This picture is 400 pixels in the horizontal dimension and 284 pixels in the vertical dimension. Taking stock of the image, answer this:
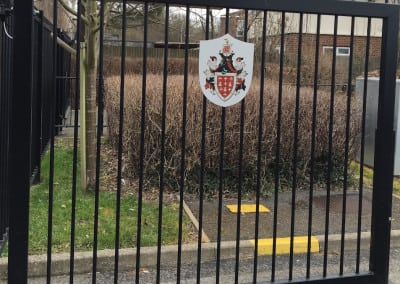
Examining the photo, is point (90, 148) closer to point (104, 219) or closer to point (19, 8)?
point (104, 219)

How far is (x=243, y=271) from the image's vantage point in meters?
4.33

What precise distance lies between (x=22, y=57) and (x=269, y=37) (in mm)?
8779

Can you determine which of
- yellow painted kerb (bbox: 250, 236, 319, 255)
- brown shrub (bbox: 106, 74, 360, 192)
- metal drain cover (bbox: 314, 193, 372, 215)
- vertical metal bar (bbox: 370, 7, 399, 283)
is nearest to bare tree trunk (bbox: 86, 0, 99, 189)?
brown shrub (bbox: 106, 74, 360, 192)

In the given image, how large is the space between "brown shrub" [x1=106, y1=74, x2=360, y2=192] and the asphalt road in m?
1.86

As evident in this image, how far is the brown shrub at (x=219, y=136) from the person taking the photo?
242 inches

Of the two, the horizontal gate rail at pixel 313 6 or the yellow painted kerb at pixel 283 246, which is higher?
the horizontal gate rail at pixel 313 6

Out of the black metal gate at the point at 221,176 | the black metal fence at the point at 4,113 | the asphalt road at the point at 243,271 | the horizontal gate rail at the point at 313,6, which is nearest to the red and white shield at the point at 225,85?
the black metal gate at the point at 221,176

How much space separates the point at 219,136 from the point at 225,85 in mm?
2761

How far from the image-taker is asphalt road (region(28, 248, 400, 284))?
4.08 metres

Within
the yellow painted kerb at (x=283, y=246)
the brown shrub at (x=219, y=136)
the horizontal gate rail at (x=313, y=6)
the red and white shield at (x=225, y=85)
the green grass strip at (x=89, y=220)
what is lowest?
the yellow painted kerb at (x=283, y=246)

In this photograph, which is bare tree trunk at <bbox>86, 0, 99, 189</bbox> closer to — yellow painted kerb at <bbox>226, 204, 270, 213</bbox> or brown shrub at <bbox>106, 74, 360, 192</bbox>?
brown shrub at <bbox>106, 74, 360, 192</bbox>

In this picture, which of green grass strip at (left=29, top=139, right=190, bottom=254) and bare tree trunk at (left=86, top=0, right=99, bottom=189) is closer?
green grass strip at (left=29, top=139, right=190, bottom=254)

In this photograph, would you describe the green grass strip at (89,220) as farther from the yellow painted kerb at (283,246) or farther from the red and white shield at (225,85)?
the red and white shield at (225,85)

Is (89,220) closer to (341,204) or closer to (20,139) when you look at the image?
(20,139)
